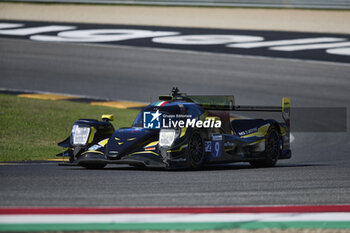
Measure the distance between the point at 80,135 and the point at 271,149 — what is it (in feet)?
10.8

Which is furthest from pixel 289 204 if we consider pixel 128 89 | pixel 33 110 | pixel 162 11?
pixel 162 11

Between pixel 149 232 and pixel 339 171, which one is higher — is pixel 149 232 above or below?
above

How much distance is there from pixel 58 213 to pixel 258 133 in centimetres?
628

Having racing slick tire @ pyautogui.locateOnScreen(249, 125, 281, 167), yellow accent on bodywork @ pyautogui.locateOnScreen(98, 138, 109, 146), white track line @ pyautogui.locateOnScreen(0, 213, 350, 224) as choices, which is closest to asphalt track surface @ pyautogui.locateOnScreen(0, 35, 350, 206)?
racing slick tire @ pyautogui.locateOnScreen(249, 125, 281, 167)

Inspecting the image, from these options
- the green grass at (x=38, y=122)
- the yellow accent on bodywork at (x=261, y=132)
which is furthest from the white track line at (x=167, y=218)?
the green grass at (x=38, y=122)

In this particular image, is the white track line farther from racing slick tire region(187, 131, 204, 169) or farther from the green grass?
the green grass

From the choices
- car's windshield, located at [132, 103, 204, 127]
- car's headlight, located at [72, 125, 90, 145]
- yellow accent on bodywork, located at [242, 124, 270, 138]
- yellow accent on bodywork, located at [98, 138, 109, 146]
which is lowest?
yellow accent on bodywork, located at [242, 124, 270, 138]

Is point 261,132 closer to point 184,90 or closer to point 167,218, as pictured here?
point 167,218

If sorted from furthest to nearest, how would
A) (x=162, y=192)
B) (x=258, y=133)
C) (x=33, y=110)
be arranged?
(x=33, y=110)
(x=258, y=133)
(x=162, y=192)

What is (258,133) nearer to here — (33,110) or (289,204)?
(289,204)

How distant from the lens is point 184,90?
22438mm

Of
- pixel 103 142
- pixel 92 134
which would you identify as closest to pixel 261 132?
pixel 103 142

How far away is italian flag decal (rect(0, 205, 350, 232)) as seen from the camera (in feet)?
20.4

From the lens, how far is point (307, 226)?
6395mm
